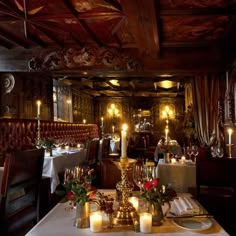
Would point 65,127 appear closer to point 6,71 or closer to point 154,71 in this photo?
point 6,71

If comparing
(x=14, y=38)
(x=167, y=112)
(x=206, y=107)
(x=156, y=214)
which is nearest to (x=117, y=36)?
(x=14, y=38)

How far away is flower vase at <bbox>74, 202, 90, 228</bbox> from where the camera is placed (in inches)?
57.3

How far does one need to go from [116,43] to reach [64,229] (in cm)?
475

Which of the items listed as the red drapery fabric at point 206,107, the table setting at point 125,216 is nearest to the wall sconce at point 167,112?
the red drapery fabric at point 206,107

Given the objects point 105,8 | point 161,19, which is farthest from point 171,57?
point 105,8

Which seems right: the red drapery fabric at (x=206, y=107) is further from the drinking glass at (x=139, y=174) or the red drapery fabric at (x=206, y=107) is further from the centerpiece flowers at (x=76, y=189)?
the centerpiece flowers at (x=76, y=189)

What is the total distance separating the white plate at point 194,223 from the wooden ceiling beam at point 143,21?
2.43 meters

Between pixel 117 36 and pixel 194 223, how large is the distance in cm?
430

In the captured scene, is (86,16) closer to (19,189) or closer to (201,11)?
(201,11)

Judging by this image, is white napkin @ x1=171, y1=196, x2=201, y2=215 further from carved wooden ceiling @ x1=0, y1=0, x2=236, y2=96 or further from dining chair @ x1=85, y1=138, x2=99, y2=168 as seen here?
dining chair @ x1=85, y1=138, x2=99, y2=168

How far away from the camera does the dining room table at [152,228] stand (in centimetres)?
137

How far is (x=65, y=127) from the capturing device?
7.38 metres

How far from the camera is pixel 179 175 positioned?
13.4ft

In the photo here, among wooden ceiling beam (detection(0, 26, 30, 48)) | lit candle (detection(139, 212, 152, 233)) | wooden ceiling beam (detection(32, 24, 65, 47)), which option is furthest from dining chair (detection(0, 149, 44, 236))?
wooden ceiling beam (detection(0, 26, 30, 48))
